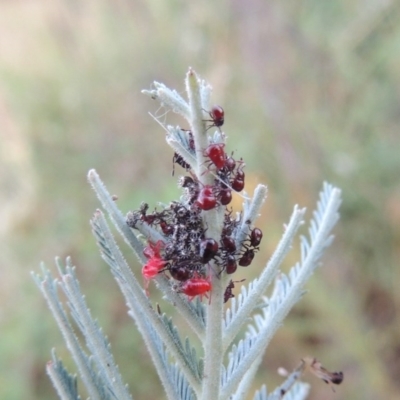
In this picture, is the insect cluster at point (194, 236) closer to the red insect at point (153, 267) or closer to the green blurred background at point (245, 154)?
the red insect at point (153, 267)

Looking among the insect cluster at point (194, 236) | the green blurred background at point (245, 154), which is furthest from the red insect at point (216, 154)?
the green blurred background at point (245, 154)

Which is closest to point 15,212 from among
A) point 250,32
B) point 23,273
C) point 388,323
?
point 23,273

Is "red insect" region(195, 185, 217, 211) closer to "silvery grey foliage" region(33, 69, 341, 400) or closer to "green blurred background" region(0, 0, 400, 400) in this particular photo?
"silvery grey foliage" region(33, 69, 341, 400)

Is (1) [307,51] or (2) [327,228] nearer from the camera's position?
(2) [327,228]

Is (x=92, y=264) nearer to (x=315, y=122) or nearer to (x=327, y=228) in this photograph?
(x=315, y=122)

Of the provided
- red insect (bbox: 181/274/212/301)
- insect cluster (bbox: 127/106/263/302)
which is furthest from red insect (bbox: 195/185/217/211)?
red insect (bbox: 181/274/212/301)

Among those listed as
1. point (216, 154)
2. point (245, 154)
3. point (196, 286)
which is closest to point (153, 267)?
point (196, 286)

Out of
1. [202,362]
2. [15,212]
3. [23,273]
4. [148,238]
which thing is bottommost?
[202,362]
